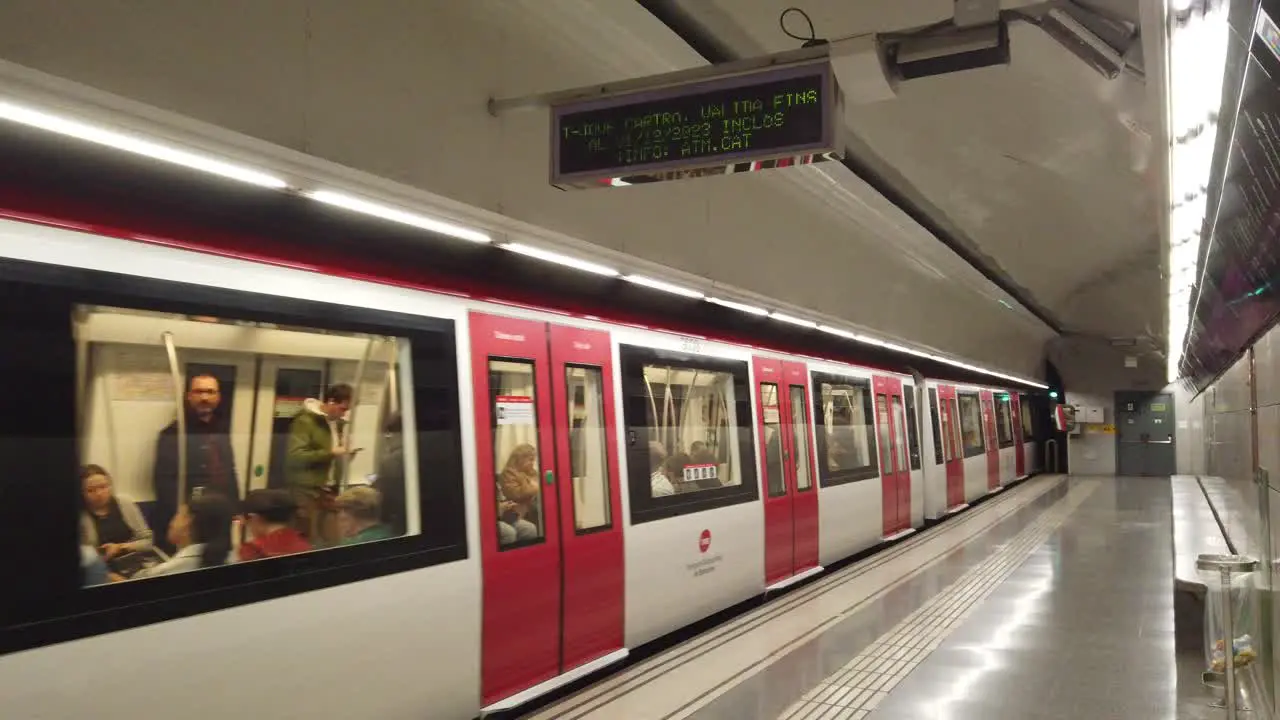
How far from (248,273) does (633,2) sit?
241 centimetres

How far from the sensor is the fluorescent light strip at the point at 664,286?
599 cm

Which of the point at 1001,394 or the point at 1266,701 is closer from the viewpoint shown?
the point at 1266,701

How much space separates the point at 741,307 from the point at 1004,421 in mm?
14374

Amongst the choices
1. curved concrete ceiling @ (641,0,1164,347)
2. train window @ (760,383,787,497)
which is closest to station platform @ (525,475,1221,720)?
train window @ (760,383,787,497)

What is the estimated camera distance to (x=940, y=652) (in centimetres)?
558

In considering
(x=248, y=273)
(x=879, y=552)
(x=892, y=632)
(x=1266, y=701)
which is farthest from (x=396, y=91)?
(x=879, y=552)

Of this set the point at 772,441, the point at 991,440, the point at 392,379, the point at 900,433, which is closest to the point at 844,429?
the point at 772,441

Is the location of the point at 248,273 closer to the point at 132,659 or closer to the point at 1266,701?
the point at 132,659

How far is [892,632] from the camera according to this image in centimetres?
615

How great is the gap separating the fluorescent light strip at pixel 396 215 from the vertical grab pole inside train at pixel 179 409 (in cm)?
81

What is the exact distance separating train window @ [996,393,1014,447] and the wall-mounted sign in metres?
17.1

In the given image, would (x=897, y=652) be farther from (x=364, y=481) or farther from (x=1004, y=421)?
(x=1004, y=421)

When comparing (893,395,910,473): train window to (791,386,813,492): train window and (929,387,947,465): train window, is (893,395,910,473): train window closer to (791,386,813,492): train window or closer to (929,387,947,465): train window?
(929,387,947,465): train window

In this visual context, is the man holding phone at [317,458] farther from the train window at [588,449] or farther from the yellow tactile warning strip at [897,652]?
the yellow tactile warning strip at [897,652]
